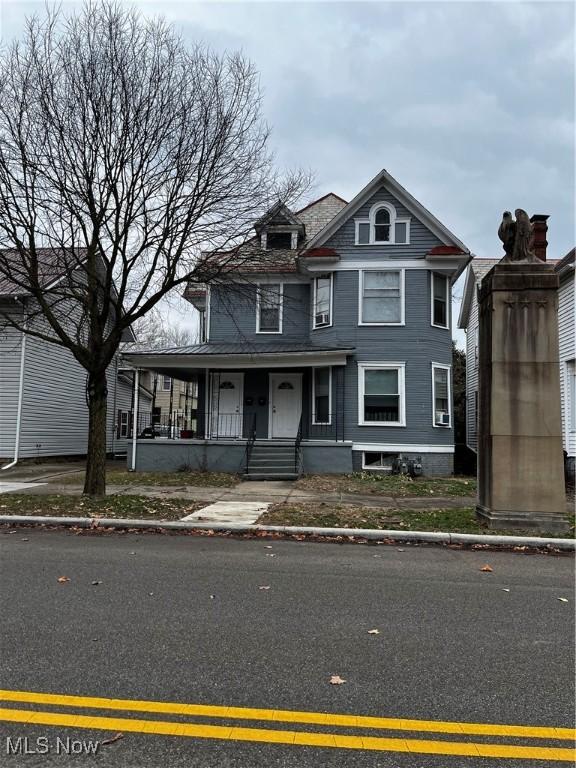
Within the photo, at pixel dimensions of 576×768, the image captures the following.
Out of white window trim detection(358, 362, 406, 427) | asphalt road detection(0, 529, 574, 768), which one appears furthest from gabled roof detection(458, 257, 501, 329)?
asphalt road detection(0, 529, 574, 768)

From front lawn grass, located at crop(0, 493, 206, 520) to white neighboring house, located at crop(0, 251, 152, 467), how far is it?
7.32 meters

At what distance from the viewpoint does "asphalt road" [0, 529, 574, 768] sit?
9.41 ft

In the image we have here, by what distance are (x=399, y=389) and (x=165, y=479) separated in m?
7.87

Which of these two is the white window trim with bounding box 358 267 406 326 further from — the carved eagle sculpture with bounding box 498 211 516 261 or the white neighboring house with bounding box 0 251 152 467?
the white neighboring house with bounding box 0 251 152 467

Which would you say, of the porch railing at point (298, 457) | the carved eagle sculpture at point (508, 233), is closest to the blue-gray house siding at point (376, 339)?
the porch railing at point (298, 457)

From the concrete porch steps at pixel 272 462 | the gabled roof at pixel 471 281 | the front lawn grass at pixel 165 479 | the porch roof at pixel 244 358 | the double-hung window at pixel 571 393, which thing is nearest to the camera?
the front lawn grass at pixel 165 479

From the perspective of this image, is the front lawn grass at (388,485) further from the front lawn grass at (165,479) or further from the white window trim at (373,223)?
the white window trim at (373,223)

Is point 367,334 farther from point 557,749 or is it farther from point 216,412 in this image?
point 557,749

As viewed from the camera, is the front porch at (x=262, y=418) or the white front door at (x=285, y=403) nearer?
the front porch at (x=262, y=418)

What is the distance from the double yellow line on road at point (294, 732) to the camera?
9.34 ft

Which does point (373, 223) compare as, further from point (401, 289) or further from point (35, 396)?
point (35, 396)

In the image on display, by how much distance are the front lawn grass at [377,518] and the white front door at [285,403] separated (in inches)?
323

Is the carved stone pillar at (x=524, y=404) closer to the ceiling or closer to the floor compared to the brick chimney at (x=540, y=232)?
closer to the floor

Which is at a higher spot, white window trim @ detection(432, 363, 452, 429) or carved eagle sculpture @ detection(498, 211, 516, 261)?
carved eagle sculpture @ detection(498, 211, 516, 261)
